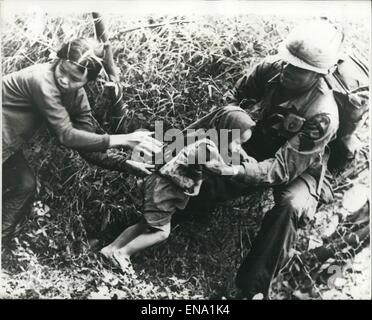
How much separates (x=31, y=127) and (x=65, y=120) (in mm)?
295

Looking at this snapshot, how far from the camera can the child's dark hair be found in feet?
16.5

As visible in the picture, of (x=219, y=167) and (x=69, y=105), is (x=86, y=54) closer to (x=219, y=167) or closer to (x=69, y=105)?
(x=69, y=105)

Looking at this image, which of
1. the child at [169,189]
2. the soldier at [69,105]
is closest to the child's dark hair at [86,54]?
the soldier at [69,105]

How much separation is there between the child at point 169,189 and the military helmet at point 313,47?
1.94ft

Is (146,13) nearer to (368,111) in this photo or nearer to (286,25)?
(286,25)

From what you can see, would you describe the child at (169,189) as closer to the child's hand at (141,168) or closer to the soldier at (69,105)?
the child's hand at (141,168)

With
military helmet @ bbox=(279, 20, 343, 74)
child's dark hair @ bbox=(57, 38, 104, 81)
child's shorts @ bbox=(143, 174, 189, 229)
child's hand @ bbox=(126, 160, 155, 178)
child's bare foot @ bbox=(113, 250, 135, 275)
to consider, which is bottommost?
child's bare foot @ bbox=(113, 250, 135, 275)

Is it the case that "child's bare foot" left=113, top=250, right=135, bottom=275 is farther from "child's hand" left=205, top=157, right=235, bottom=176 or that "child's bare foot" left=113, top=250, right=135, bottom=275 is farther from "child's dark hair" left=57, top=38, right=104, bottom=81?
"child's dark hair" left=57, top=38, right=104, bottom=81

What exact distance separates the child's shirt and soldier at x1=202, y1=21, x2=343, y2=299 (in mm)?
1076

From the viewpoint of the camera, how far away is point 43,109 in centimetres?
504

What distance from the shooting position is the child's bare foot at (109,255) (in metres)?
4.99

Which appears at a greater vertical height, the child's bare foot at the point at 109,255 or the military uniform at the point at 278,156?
the military uniform at the point at 278,156

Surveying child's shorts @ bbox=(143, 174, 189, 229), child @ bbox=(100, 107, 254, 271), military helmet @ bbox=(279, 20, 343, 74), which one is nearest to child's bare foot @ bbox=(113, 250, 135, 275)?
child @ bbox=(100, 107, 254, 271)
